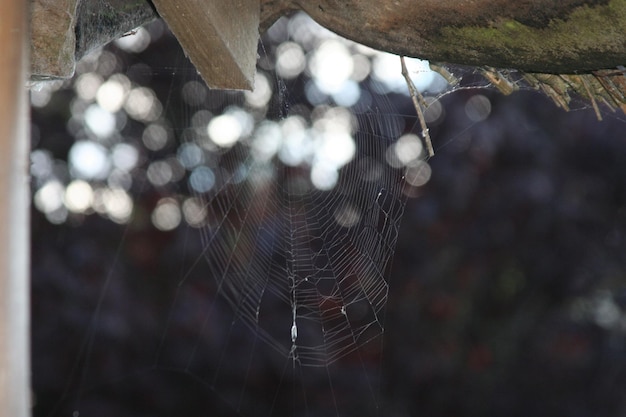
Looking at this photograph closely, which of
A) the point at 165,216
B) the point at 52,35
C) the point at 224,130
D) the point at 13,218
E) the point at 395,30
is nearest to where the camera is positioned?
the point at 13,218

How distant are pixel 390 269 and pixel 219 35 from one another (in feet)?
11.5

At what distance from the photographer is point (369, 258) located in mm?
3543

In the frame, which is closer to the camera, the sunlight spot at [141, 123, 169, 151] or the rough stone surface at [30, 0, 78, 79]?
the rough stone surface at [30, 0, 78, 79]

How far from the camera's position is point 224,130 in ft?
15.8

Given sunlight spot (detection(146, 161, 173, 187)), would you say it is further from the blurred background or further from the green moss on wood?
the green moss on wood

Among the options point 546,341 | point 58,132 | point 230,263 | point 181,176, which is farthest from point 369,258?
point 58,132

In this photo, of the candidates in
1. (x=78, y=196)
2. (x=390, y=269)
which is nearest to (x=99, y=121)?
(x=78, y=196)

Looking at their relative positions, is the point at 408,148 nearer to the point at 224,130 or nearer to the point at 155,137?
the point at 224,130

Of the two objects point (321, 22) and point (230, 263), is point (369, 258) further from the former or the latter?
point (321, 22)

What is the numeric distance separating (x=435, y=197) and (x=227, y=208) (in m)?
1.30

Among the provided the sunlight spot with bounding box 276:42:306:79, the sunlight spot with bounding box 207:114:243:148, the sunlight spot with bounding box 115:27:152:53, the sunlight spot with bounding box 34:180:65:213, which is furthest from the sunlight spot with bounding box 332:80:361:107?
the sunlight spot with bounding box 34:180:65:213

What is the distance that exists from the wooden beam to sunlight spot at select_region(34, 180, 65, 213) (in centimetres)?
384

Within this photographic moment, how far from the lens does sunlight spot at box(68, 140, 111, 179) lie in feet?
16.4

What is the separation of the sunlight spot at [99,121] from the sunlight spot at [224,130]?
75cm
